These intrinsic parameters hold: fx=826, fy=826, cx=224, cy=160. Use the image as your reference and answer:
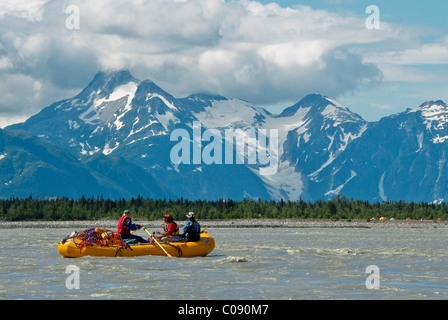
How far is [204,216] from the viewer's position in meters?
193

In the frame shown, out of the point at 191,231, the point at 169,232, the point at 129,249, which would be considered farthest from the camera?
the point at 169,232

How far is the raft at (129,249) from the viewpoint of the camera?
60.8 metres

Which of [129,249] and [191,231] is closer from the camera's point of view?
[129,249]

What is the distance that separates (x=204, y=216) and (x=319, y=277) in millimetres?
145211

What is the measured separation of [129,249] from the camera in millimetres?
60969

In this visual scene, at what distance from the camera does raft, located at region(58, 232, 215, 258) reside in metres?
60.8

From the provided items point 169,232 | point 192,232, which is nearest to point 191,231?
point 192,232

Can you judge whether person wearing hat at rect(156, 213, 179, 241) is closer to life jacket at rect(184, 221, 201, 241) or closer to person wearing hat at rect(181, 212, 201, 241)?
person wearing hat at rect(181, 212, 201, 241)

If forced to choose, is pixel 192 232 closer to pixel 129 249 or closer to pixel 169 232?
pixel 169 232

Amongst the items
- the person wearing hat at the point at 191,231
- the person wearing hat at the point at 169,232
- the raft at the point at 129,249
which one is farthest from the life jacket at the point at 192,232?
the person wearing hat at the point at 169,232

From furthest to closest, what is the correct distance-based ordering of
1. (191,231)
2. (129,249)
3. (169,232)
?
(169,232) < (191,231) < (129,249)
